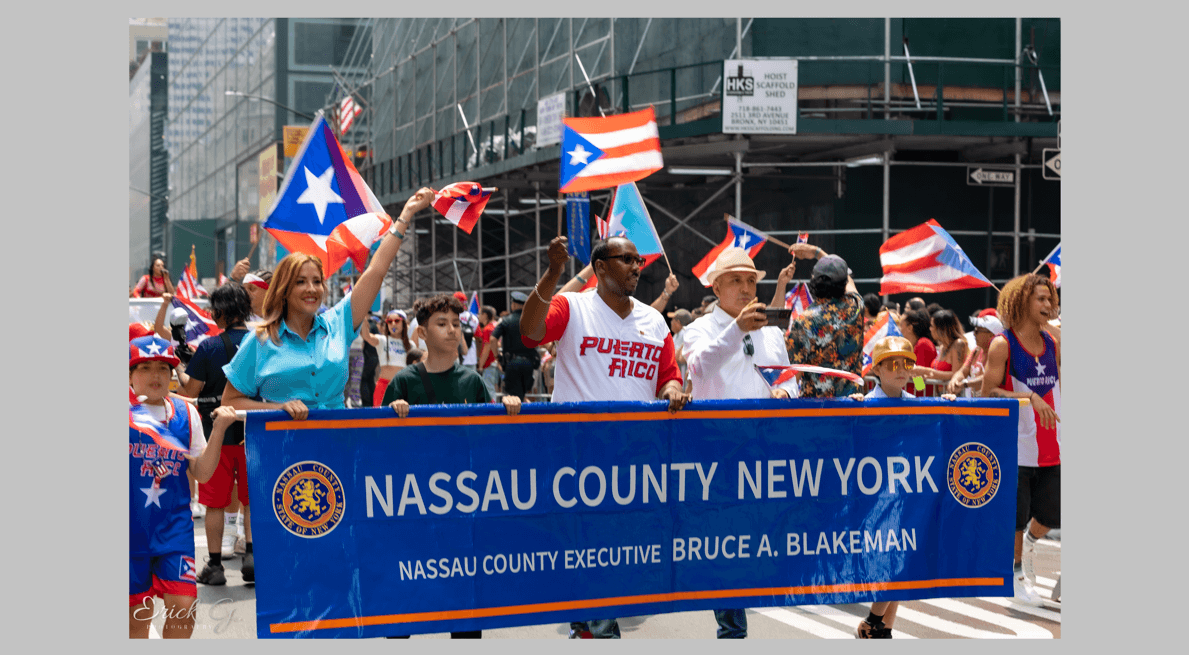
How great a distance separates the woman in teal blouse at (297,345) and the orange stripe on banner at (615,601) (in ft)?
3.10

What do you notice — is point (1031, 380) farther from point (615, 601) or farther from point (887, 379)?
point (615, 601)

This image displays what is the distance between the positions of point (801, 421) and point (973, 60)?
14.9m

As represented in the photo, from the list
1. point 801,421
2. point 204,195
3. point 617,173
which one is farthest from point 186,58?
point 801,421

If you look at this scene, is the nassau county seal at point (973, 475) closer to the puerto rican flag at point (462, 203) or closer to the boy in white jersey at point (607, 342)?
the boy in white jersey at point (607, 342)

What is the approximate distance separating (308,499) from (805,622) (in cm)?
338

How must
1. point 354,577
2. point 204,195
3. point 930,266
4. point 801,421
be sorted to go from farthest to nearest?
point 204,195 → point 930,266 → point 801,421 → point 354,577

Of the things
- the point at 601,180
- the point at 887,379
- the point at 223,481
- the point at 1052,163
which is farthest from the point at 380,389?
the point at 1052,163

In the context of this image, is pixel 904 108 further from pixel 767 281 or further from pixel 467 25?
pixel 467 25

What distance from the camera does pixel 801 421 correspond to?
523 cm

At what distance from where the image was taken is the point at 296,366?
4820 mm

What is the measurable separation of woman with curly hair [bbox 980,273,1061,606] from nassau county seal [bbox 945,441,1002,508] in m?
1.36

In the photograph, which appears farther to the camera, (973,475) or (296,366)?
(973,475)

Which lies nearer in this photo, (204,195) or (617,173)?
(617,173)

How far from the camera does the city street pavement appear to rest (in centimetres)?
623
